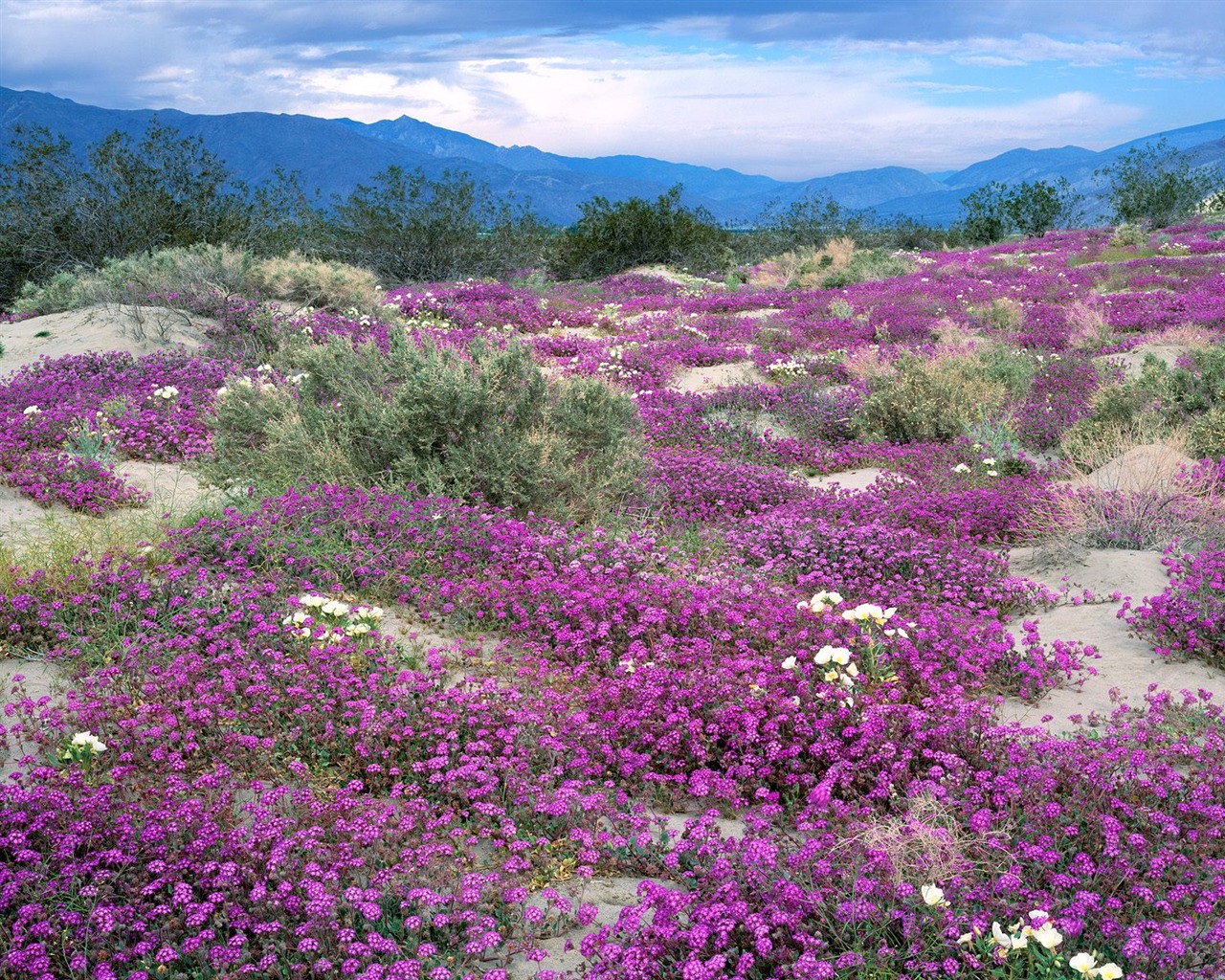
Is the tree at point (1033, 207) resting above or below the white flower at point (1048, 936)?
above

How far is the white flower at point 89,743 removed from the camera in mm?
3924

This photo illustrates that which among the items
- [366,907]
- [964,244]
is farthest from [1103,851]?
[964,244]

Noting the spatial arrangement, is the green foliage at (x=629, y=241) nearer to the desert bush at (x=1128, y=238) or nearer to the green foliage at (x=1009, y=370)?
the desert bush at (x=1128, y=238)

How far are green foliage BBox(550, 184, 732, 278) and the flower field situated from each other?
1000 inches

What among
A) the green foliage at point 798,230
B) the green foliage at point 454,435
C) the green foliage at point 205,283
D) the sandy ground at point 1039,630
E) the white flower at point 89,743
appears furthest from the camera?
the green foliage at point 798,230

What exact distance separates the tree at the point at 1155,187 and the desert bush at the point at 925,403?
38317mm

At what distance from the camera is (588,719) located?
4539 millimetres

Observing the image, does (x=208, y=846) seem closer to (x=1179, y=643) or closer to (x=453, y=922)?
(x=453, y=922)

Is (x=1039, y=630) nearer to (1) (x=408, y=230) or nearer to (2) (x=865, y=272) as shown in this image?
(2) (x=865, y=272)

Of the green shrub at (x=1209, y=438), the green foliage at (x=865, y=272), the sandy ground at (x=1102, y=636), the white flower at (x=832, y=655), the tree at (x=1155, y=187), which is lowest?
the sandy ground at (x=1102, y=636)

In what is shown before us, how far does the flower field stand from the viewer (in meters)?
3.00

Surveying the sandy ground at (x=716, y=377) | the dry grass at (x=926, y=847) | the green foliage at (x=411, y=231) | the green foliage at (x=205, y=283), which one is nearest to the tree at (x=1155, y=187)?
the green foliage at (x=411, y=231)

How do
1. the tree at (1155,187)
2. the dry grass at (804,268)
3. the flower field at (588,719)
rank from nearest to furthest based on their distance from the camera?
1. the flower field at (588,719)
2. the dry grass at (804,268)
3. the tree at (1155,187)

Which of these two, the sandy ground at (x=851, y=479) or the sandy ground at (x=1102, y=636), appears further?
the sandy ground at (x=851, y=479)
